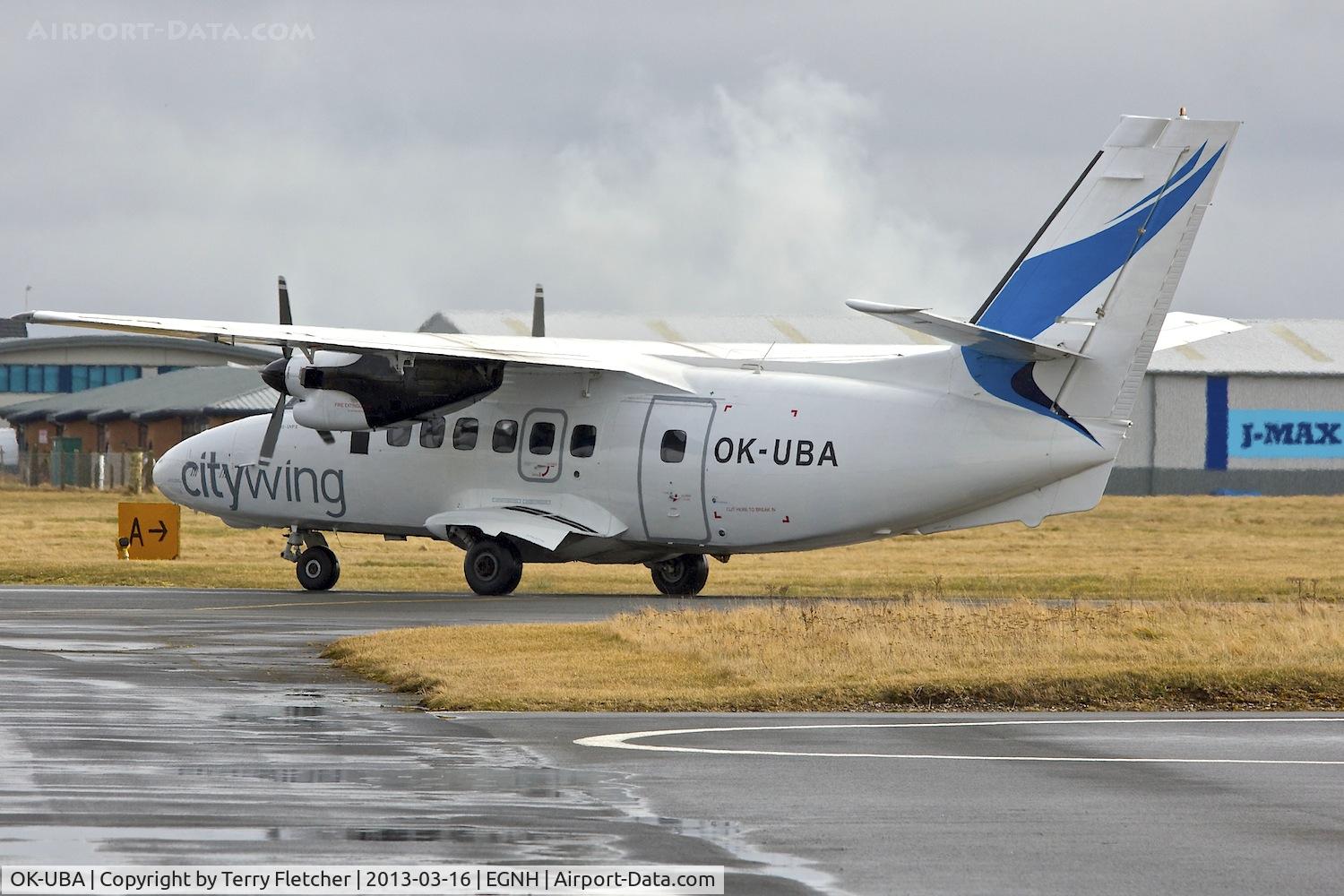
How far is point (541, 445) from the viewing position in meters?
32.0

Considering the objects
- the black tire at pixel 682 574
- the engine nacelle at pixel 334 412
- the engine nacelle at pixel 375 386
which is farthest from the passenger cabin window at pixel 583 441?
the engine nacelle at pixel 334 412

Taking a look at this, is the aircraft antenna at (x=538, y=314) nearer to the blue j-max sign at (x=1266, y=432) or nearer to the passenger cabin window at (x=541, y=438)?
the passenger cabin window at (x=541, y=438)

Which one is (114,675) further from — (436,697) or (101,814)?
(101,814)

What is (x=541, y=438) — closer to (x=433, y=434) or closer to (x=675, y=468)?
(x=433, y=434)

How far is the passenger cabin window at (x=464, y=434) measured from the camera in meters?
32.4

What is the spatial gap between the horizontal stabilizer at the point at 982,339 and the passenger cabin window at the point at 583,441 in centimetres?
666

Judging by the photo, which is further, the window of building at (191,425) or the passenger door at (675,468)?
the window of building at (191,425)

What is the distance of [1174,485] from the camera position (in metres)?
91.2

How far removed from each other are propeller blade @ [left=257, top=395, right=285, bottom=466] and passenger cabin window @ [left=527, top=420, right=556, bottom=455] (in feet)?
16.7

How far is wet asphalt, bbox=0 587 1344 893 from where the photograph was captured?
987 cm

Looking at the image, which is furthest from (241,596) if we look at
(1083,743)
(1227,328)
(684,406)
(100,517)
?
(100,517)

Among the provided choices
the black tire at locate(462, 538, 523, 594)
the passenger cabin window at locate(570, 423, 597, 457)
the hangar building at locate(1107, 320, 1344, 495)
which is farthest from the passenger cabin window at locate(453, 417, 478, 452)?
the hangar building at locate(1107, 320, 1344, 495)

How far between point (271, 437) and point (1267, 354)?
240ft

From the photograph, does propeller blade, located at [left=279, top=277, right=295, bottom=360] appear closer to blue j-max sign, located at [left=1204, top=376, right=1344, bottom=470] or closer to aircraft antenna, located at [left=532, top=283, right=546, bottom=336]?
aircraft antenna, located at [left=532, top=283, right=546, bottom=336]
